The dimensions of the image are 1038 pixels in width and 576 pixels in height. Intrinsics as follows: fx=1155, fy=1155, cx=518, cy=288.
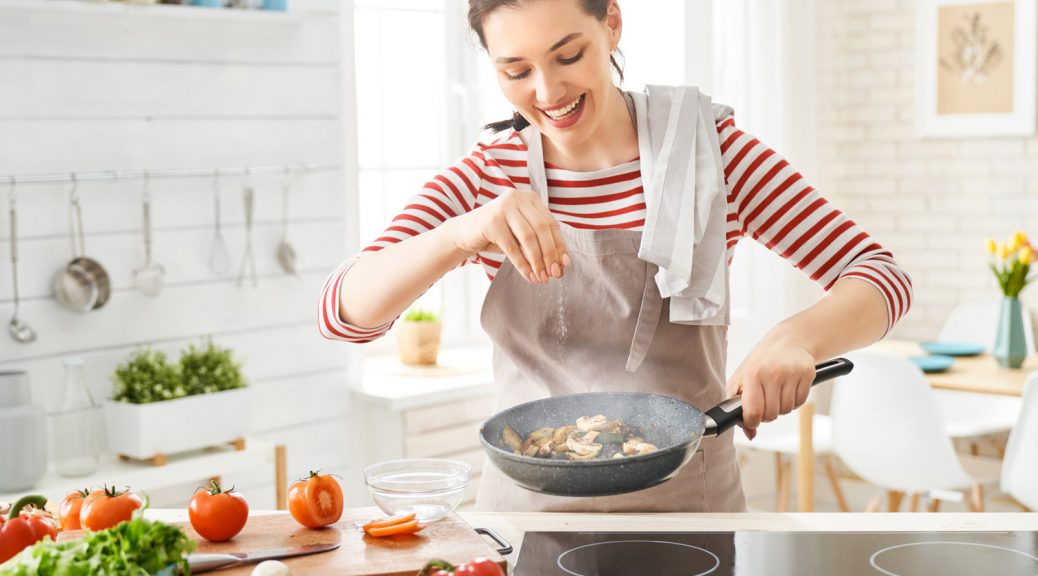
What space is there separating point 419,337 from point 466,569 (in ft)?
8.27

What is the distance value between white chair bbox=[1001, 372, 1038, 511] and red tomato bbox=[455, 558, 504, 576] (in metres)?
2.44

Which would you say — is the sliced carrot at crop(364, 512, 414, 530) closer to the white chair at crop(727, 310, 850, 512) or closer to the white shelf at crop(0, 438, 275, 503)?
the white shelf at crop(0, 438, 275, 503)

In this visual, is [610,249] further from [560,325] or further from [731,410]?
[731,410]

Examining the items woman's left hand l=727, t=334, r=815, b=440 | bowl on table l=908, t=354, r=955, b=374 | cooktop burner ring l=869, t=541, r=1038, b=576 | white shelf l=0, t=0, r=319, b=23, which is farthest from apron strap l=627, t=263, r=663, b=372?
bowl on table l=908, t=354, r=955, b=374

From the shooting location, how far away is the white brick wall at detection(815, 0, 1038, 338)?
4.46 metres

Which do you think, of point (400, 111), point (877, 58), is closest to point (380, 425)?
point (400, 111)

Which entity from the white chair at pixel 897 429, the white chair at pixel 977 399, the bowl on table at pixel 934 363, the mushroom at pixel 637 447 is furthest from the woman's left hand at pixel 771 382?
the white chair at pixel 977 399

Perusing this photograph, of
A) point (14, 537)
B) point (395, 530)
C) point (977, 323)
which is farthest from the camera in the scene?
point (977, 323)

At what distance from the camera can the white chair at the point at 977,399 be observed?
398 cm

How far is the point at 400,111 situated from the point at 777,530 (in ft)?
8.38

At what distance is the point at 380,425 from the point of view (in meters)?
3.39

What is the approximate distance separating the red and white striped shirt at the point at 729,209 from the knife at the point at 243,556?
1.34 feet

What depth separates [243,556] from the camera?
129cm

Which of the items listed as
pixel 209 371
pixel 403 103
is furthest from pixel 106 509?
pixel 403 103
